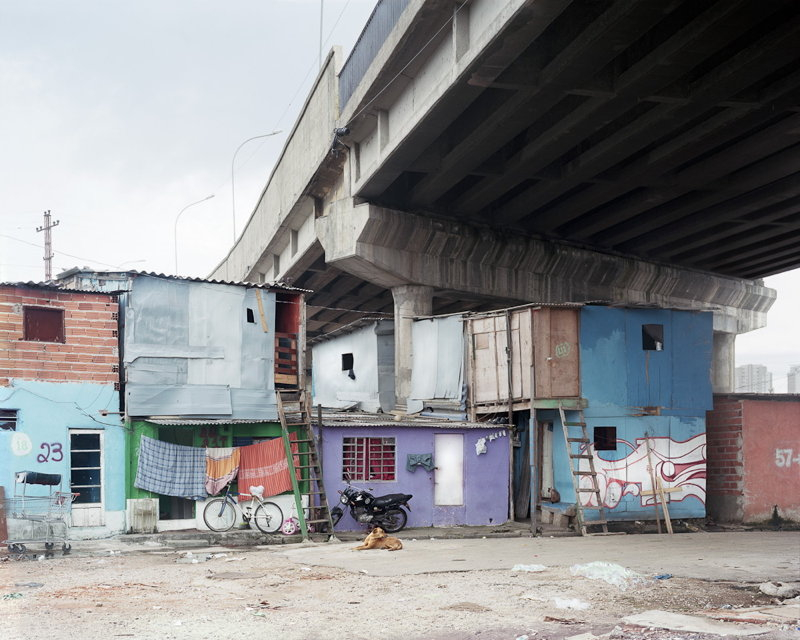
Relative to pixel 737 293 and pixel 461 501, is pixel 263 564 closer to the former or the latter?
pixel 461 501

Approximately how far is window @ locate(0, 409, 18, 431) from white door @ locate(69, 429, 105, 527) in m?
1.19

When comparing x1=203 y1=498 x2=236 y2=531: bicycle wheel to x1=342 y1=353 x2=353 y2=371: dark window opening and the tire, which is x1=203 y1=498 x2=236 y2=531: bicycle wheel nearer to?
the tire

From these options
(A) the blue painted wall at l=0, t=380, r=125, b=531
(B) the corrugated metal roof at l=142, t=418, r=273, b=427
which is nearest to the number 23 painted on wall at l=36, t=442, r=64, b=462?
(A) the blue painted wall at l=0, t=380, r=125, b=531

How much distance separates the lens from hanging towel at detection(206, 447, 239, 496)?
2144 cm

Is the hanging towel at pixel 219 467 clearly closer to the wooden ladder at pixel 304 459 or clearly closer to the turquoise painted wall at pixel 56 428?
the wooden ladder at pixel 304 459

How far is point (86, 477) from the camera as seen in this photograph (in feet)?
65.9

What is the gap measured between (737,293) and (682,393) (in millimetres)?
21787

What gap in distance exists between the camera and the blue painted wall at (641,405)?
24281 mm

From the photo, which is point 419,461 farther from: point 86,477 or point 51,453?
point 51,453

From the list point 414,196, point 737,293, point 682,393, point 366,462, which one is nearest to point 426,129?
point 414,196

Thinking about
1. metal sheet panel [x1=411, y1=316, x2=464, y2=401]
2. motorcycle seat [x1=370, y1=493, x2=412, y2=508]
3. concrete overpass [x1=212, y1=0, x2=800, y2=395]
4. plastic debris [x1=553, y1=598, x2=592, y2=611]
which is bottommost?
plastic debris [x1=553, y1=598, x2=592, y2=611]


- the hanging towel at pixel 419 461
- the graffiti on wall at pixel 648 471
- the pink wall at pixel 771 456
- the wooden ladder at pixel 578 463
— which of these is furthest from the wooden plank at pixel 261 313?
the pink wall at pixel 771 456

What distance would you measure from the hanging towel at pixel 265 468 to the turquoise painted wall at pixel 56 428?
2888 mm

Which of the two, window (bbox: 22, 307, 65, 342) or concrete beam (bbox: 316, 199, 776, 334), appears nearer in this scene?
window (bbox: 22, 307, 65, 342)
